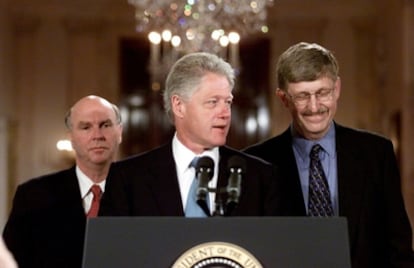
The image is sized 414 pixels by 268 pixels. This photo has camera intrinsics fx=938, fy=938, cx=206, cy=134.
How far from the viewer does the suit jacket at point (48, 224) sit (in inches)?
145

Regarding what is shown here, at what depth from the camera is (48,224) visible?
12.3 ft

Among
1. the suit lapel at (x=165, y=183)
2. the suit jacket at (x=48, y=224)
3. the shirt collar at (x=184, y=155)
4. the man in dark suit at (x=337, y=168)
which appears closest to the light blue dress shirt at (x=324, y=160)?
the man in dark suit at (x=337, y=168)

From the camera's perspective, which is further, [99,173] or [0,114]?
[0,114]

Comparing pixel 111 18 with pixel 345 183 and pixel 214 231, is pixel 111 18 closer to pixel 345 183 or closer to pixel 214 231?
pixel 345 183

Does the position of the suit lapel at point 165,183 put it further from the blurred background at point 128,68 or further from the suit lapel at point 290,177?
the blurred background at point 128,68

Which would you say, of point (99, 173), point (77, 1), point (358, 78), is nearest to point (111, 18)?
point (77, 1)

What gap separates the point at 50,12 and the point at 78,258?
29.1 feet

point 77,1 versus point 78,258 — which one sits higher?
point 77,1

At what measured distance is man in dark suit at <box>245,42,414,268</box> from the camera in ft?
10.6

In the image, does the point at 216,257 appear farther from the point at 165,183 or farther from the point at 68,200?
the point at 68,200

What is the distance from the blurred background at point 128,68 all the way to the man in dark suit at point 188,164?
859 centimetres

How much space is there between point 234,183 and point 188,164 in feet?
2.04

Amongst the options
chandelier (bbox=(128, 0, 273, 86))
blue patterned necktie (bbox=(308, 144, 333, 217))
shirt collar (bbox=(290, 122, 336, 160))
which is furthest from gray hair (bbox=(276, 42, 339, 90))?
chandelier (bbox=(128, 0, 273, 86))

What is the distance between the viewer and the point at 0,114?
11.2 metres
